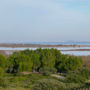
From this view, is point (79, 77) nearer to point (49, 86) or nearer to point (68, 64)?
point (49, 86)

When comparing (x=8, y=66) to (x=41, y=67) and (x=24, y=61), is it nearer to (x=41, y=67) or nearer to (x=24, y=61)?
(x=24, y=61)

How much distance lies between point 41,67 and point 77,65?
4.99 metres

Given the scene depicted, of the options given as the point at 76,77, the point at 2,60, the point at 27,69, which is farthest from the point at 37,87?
→ the point at 27,69

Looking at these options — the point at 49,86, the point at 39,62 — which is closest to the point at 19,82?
the point at 49,86

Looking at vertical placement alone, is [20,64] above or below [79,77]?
below

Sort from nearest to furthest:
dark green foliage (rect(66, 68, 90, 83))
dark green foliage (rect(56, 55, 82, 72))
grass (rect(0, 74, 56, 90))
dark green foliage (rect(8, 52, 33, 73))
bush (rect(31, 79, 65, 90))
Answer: bush (rect(31, 79, 65, 90))
grass (rect(0, 74, 56, 90))
dark green foliage (rect(66, 68, 90, 83))
dark green foliage (rect(8, 52, 33, 73))
dark green foliage (rect(56, 55, 82, 72))

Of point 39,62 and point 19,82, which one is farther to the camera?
point 39,62

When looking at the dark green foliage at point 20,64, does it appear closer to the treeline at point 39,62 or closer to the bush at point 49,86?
the treeline at point 39,62

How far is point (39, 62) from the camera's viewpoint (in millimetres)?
29391

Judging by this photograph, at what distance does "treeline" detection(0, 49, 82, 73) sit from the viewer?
27484 mm

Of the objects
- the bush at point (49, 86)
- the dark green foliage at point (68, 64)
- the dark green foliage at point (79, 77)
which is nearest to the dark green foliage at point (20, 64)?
the dark green foliage at point (68, 64)

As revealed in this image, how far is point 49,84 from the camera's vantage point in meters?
10.1

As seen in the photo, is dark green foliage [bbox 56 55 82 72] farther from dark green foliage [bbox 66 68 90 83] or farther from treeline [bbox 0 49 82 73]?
dark green foliage [bbox 66 68 90 83]

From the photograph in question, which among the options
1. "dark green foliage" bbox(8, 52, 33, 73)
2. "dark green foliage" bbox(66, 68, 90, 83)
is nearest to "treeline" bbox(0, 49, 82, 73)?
"dark green foliage" bbox(8, 52, 33, 73)
